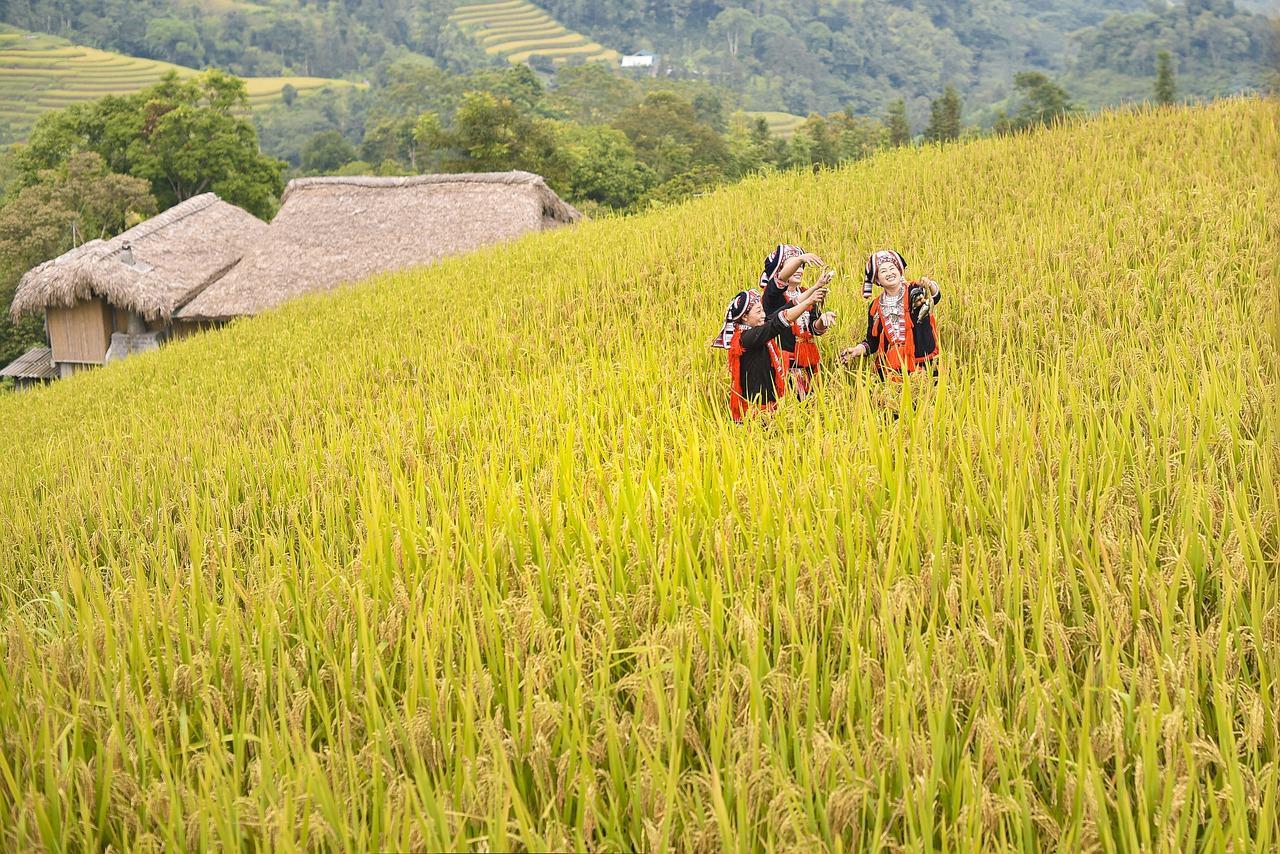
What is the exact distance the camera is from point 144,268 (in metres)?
15.5

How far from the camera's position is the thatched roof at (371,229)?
14812mm

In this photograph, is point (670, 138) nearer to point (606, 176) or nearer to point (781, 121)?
point (606, 176)

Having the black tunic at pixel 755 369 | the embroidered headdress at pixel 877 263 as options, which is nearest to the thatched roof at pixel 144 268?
the black tunic at pixel 755 369

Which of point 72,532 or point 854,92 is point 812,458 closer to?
point 72,532

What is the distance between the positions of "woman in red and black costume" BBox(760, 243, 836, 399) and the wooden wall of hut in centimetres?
1540

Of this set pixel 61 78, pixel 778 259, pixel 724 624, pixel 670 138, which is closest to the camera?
pixel 724 624

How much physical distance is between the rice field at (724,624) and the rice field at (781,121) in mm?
59945

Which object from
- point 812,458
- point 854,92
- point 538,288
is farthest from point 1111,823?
point 854,92

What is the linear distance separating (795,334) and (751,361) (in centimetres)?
20

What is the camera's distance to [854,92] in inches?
2963

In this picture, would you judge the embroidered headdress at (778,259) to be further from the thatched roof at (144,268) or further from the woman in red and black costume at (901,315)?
the thatched roof at (144,268)

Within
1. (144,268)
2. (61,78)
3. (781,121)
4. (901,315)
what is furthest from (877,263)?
(61,78)

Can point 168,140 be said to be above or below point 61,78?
below

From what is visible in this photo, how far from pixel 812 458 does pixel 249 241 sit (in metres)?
17.8
